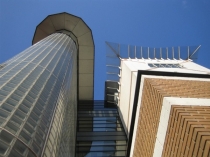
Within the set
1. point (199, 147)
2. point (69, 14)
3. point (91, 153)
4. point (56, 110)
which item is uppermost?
point (69, 14)

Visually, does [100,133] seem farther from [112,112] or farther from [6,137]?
[6,137]

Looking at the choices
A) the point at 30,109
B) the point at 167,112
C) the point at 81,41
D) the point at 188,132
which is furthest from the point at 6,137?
the point at 81,41

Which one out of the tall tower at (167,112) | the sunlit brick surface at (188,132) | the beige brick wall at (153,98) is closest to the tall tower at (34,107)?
the beige brick wall at (153,98)

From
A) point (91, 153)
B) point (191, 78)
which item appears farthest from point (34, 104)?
point (91, 153)

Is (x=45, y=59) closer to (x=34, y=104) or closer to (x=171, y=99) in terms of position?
(x=34, y=104)

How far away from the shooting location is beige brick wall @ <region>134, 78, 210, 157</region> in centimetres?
1099

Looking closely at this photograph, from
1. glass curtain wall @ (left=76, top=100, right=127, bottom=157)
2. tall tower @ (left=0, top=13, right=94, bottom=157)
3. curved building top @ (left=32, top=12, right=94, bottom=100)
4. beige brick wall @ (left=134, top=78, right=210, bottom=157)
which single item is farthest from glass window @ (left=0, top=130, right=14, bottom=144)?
curved building top @ (left=32, top=12, right=94, bottom=100)

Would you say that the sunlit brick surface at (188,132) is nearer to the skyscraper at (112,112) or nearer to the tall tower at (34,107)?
the skyscraper at (112,112)

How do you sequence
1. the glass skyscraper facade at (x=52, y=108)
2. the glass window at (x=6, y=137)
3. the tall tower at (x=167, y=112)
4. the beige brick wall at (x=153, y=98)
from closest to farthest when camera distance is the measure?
the glass window at (x=6, y=137) < the glass skyscraper facade at (x=52, y=108) < the tall tower at (x=167, y=112) < the beige brick wall at (x=153, y=98)

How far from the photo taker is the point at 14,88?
9.74m

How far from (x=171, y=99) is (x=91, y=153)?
11.7m

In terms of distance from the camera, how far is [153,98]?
11.8 meters

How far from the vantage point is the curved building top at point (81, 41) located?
30.7 meters

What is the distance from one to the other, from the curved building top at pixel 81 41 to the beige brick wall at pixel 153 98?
18082 millimetres
